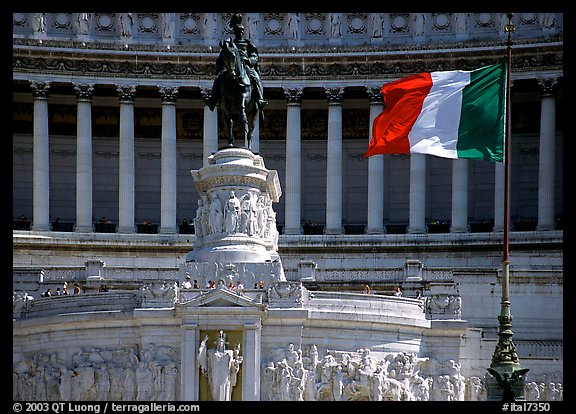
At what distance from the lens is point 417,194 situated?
345 ft

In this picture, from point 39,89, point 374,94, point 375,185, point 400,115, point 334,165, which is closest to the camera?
point 400,115

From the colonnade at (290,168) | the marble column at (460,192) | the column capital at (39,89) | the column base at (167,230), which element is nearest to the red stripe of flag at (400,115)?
the colonnade at (290,168)

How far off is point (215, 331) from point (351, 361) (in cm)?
550

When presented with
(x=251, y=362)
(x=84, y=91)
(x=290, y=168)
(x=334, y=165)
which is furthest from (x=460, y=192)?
(x=251, y=362)

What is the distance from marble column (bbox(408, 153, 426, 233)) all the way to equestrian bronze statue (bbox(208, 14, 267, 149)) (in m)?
28.8

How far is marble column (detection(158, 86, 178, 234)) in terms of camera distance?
4150 inches

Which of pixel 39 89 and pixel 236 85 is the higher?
pixel 39 89

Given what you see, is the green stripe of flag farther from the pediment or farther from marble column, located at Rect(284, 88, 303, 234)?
marble column, located at Rect(284, 88, 303, 234)

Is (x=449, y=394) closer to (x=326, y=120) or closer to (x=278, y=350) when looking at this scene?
(x=278, y=350)

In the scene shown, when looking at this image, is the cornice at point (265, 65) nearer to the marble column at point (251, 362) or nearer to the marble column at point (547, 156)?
the marble column at point (547, 156)

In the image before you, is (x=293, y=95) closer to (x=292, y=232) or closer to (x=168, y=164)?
(x=292, y=232)

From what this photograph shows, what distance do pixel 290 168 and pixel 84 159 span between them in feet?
41.6

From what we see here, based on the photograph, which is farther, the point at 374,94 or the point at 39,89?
the point at 374,94

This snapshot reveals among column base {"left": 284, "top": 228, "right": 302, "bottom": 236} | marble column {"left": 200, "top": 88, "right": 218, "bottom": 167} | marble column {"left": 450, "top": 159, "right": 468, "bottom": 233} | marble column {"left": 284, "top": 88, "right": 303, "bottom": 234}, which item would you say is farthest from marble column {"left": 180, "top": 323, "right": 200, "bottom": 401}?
marble column {"left": 200, "top": 88, "right": 218, "bottom": 167}
